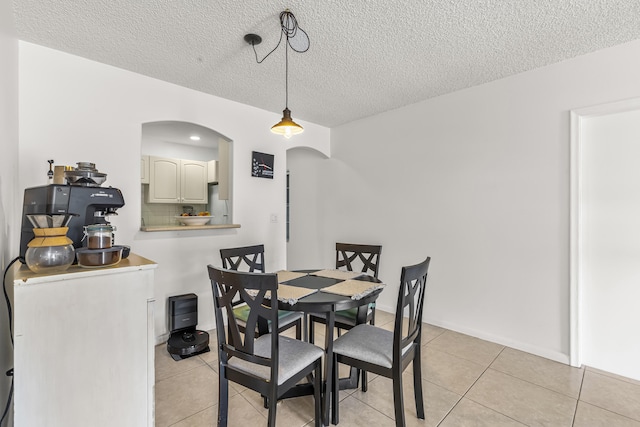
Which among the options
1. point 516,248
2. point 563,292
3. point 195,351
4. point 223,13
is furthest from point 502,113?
point 195,351

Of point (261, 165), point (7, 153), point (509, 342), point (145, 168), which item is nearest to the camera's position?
point (7, 153)

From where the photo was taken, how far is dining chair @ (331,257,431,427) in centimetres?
161

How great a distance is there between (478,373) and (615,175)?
6.24ft

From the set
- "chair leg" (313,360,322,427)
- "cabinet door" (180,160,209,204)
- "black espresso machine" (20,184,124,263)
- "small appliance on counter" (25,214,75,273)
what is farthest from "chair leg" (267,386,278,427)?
"cabinet door" (180,160,209,204)

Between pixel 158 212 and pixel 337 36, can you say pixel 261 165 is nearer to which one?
pixel 337 36

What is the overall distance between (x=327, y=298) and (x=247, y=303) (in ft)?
1.56

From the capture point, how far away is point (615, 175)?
2398 mm

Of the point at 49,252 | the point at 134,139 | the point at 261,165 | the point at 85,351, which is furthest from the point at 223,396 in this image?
the point at 261,165

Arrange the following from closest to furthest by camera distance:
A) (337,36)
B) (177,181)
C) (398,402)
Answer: (398,402) → (337,36) → (177,181)

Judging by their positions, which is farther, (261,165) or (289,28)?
(261,165)

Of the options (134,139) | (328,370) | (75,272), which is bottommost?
(328,370)

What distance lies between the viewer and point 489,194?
2.98 m

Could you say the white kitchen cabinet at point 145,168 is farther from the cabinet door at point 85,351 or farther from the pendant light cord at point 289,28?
the cabinet door at point 85,351

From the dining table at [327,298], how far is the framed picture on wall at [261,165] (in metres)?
1.60
